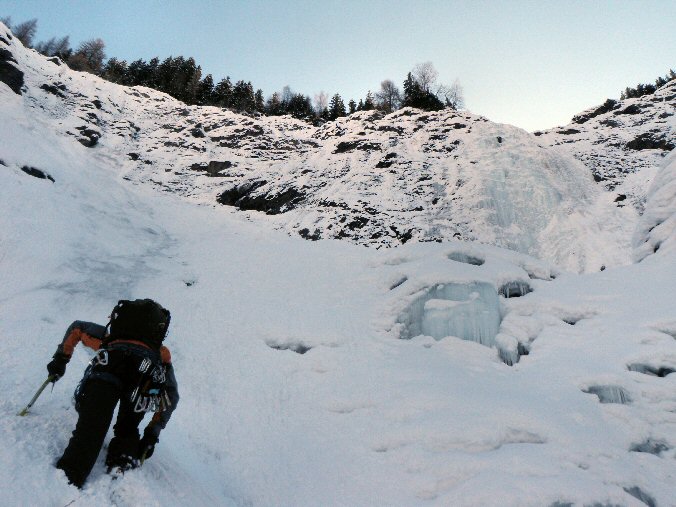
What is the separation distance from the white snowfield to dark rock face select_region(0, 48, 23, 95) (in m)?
13.1

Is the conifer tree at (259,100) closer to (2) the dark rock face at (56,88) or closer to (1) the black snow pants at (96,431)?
(2) the dark rock face at (56,88)

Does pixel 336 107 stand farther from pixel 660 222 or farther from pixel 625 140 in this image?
pixel 660 222

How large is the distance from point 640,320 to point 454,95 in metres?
45.1

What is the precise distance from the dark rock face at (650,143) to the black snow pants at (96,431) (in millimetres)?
31591

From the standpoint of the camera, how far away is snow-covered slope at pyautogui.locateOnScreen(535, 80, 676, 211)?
22.3 meters

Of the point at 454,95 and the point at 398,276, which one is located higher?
the point at 454,95

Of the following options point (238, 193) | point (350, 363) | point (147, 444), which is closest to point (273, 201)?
point (238, 193)

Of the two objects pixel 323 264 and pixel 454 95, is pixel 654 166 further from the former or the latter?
pixel 454 95

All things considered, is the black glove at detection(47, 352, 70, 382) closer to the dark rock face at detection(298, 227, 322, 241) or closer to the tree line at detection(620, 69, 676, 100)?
the dark rock face at detection(298, 227, 322, 241)

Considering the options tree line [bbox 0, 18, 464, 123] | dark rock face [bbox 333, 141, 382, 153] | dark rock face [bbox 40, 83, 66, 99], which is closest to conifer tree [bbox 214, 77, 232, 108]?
tree line [bbox 0, 18, 464, 123]

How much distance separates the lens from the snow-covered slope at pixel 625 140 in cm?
2231

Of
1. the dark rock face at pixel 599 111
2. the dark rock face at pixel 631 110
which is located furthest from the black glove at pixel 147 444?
the dark rock face at pixel 599 111

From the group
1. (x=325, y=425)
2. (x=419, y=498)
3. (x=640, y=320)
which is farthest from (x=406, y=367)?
(x=640, y=320)

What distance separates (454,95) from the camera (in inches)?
1870
